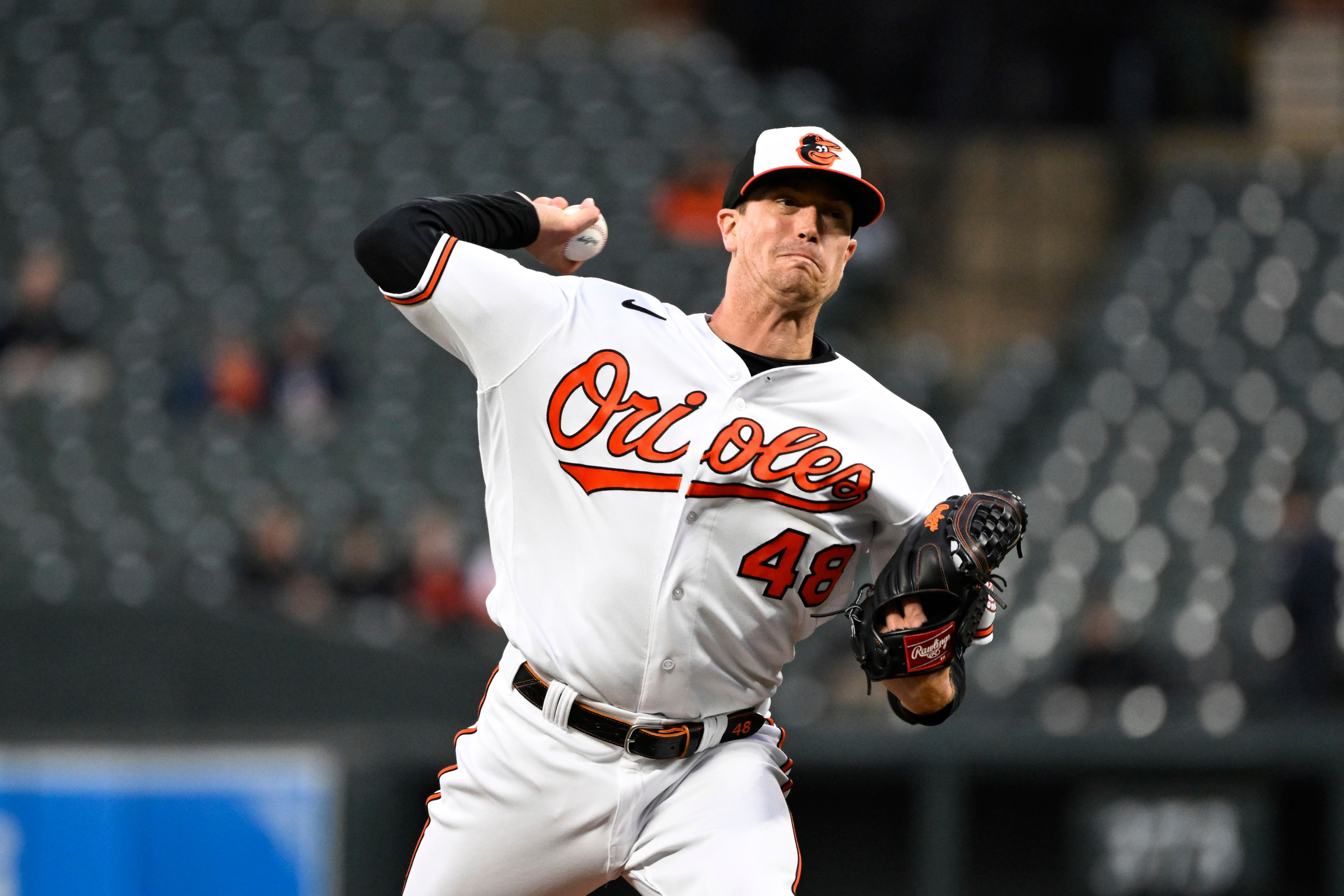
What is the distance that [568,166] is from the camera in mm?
10719

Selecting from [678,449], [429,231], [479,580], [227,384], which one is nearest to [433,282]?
[429,231]

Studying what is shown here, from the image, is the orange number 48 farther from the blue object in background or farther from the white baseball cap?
the blue object in background

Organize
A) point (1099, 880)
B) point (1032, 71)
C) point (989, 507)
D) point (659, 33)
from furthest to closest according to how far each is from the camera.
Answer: point (659, 33)
point (1032, 71)
point (1099, 880)
point (989, 507)

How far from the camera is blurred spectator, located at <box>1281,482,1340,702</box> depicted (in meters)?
6.87

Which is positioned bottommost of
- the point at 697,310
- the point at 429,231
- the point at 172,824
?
the point at 172,824

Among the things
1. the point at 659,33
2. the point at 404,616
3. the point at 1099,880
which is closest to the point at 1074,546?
the point at 1099,880

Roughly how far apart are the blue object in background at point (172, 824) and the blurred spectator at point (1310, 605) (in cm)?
389

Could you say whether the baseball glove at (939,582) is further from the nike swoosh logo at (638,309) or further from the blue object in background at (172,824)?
the blue object in background at (172,824)

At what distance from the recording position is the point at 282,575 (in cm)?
738

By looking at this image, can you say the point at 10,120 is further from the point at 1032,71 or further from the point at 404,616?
the point at 1032,71

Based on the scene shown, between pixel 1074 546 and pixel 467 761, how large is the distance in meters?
6.02

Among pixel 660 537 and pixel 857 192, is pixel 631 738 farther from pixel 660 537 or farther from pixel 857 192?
pixel 857 192

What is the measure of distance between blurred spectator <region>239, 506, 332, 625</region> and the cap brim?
15.8ft

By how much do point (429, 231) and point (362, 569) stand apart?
15.7 ft
